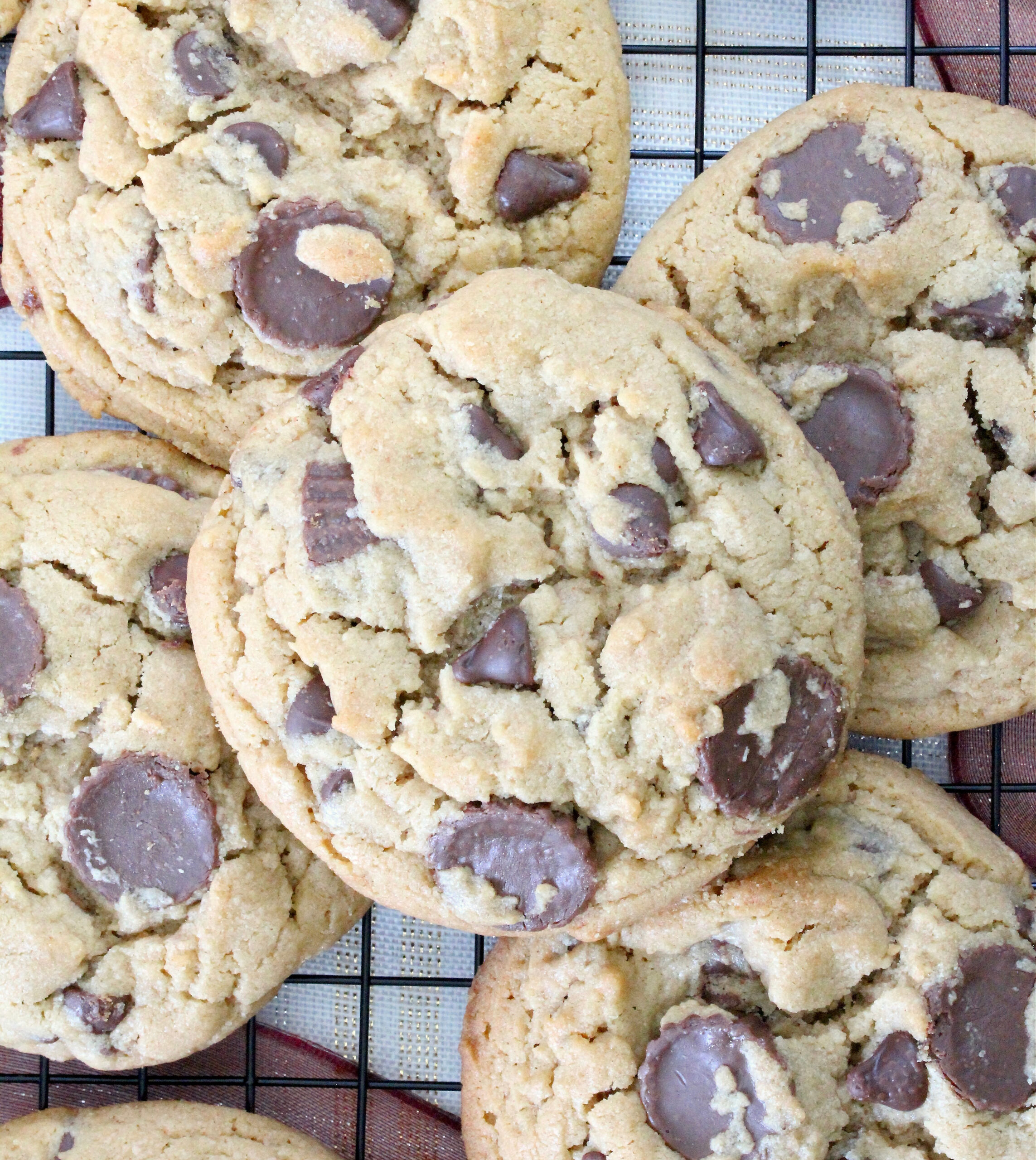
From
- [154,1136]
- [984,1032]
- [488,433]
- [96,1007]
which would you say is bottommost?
[154,1136]

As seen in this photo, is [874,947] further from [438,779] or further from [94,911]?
[94,911]

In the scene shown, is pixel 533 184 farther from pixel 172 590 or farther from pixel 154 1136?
pixel 154 1136

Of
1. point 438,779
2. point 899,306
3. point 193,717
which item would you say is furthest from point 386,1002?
point 899,306

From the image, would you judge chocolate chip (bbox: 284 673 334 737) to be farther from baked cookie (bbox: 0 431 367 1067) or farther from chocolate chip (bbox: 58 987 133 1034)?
chocolate chip (bbox: 58 987 133 1034)

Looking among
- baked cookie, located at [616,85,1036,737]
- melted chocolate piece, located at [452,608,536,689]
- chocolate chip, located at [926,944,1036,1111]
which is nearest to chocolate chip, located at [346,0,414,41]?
baked cookie, located at [616,85,1036,737]

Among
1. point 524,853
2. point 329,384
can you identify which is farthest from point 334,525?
point 524,853
